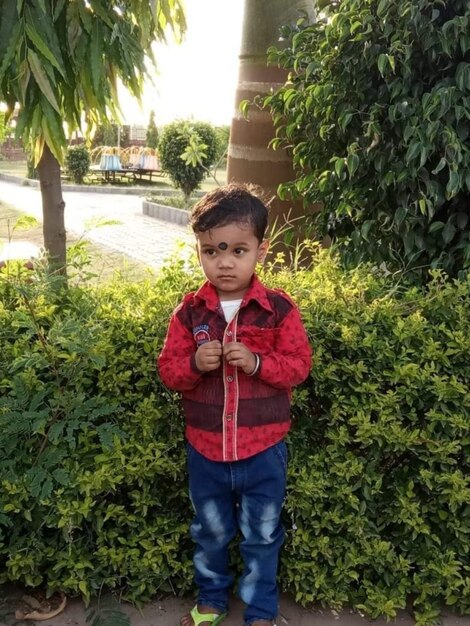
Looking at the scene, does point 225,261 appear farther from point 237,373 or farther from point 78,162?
point 78,162

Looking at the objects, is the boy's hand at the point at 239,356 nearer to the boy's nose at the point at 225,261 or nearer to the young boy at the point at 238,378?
the young boy at the point at 238,378

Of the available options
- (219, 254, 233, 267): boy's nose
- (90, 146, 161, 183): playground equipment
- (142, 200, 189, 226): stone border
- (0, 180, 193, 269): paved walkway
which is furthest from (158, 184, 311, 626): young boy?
(90, 146, 161, 183): playground equipment

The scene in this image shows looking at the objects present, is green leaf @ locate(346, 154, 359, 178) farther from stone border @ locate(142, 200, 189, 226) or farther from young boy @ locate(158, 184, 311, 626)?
stone border @ locate(142, 200, 189, 226)

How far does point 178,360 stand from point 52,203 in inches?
56.2

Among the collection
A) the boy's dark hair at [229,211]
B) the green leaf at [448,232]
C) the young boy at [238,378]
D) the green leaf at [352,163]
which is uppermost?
the green leaf at [352,163]

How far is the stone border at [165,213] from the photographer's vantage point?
13.7m

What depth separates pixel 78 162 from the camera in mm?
21750

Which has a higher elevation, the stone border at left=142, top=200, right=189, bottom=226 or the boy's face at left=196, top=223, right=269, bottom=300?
the boy's face at left=196, top=223, right=269, bottom=300

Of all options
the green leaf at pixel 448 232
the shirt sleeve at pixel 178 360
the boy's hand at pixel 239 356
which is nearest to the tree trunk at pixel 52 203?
the shirt sleeve at pixel 178 360

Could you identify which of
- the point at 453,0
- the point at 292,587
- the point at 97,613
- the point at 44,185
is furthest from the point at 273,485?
the point at 453,0

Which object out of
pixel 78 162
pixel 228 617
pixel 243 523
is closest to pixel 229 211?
pixel 243 523

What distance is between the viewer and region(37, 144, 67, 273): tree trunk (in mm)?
3039

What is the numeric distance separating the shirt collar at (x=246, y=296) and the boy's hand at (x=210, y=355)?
0.18 metres

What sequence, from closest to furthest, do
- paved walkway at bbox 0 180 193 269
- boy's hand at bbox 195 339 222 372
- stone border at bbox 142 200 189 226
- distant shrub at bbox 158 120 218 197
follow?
boy's hand at bbox 195 339 222 372 < paved walkway at bbox 0 180 193 269 < stone border at bbox 142 200 189 226 < distant shrub at bbox 158 120 218 197
